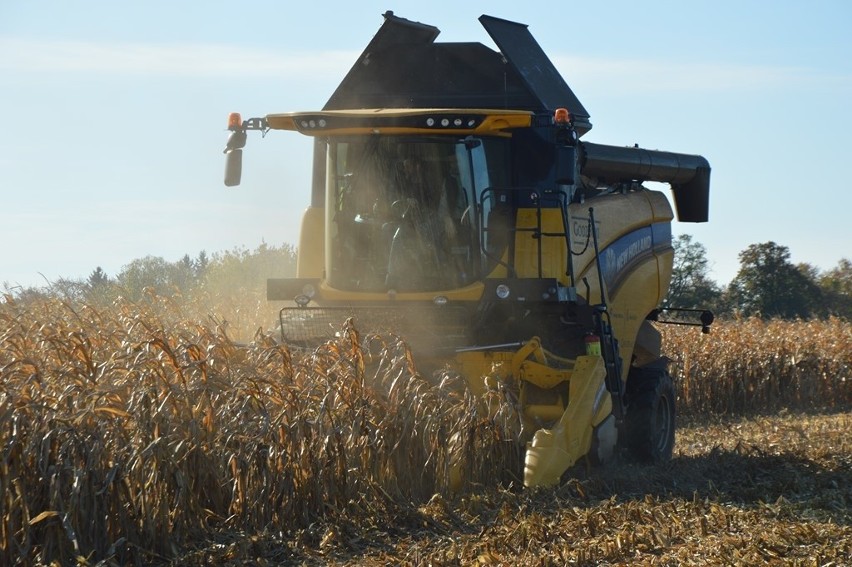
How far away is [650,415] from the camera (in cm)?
834

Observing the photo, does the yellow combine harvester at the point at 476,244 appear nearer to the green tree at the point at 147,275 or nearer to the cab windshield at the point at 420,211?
the cab windshield at the point at 420,211

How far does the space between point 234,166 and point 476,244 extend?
5.69ft

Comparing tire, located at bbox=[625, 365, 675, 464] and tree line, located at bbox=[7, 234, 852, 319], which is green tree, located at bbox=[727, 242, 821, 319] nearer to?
tree line, located at bbox=[7, 234, 852, 319]

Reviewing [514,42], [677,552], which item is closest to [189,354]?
[677,552]

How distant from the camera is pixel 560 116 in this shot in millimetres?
7406

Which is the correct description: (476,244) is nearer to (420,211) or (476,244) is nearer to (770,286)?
(420,211)

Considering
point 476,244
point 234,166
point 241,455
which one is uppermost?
point 234,166

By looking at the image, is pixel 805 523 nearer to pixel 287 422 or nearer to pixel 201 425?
pixel 287 422

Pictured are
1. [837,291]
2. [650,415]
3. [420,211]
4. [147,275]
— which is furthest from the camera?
[837,291]

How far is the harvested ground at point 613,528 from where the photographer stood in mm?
4891

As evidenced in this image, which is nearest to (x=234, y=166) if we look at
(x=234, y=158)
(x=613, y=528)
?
(x=234, y=158)

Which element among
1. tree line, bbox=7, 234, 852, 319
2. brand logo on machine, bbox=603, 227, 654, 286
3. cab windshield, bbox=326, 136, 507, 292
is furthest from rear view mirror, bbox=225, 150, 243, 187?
tree line, bbox=7, 234, 852, 319

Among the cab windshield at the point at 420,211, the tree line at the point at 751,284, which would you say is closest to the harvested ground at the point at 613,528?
the cab windshield at the point at 420,211

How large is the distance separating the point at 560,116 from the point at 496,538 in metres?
3.23
